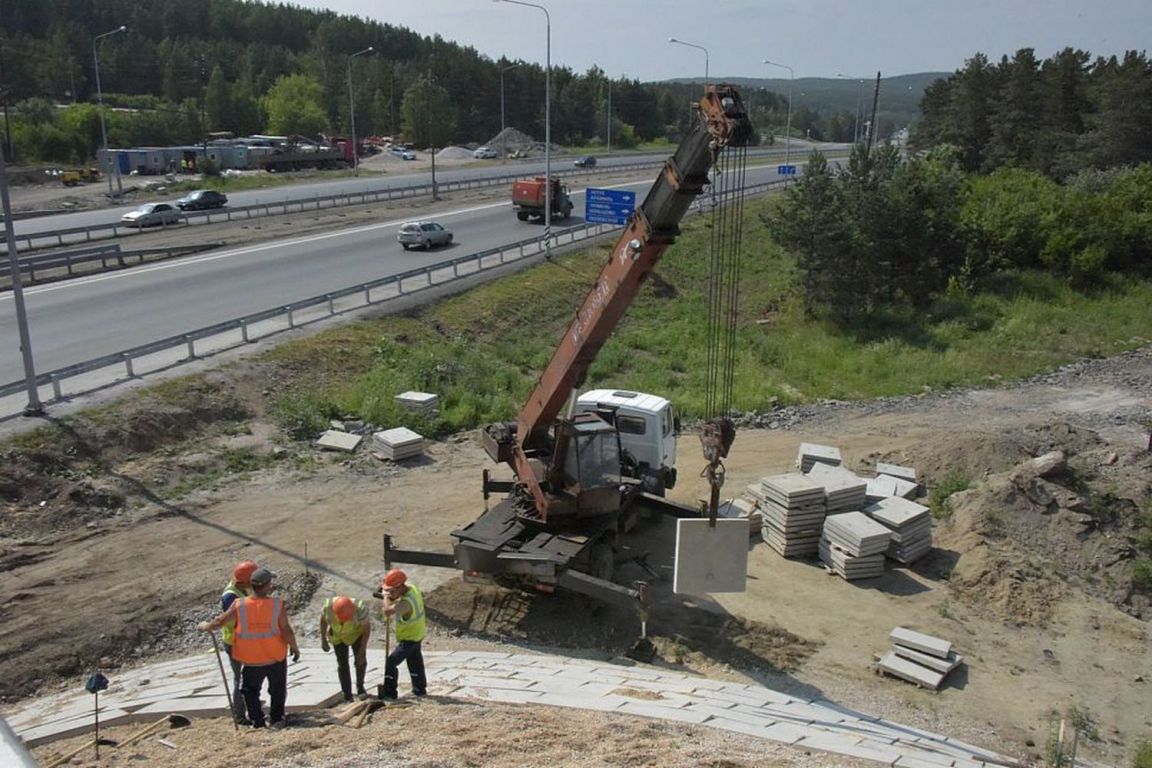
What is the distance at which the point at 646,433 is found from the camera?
17.0 m

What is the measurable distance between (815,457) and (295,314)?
51.1ft

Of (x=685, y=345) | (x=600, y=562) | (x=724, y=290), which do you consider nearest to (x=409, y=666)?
(x=600, y=562)

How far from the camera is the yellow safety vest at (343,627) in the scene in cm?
991

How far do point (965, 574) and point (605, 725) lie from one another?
8.64 metres

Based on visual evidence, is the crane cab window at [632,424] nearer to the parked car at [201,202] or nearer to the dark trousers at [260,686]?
the dark trousers at [260,686]

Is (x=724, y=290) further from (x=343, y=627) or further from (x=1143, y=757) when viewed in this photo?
(x=343, y=627)

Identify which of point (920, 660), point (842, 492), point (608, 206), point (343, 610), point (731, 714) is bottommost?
point (920, 660)

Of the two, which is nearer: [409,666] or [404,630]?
[404,630]

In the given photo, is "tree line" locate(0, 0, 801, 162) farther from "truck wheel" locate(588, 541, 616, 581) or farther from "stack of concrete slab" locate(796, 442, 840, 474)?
"truck wheel" locate(588, 541, 616, 581)

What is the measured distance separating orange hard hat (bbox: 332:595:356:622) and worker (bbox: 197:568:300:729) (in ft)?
2.28

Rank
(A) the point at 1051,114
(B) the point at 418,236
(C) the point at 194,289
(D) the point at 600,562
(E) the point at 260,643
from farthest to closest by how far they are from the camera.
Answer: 1. (A) the point at 1051,114
2. (B) the point at 418,236
3. (C) the point at 194,289
4. (D) the point at 600,562
5. (E) the point at 260,643

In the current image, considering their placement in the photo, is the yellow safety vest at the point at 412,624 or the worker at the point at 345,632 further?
the yellow safety vest at the point at 412,624

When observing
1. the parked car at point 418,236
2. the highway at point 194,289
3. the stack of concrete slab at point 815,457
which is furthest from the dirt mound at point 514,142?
the stack of concrete slab at point 815,457

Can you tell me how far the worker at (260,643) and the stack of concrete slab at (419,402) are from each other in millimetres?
12656
